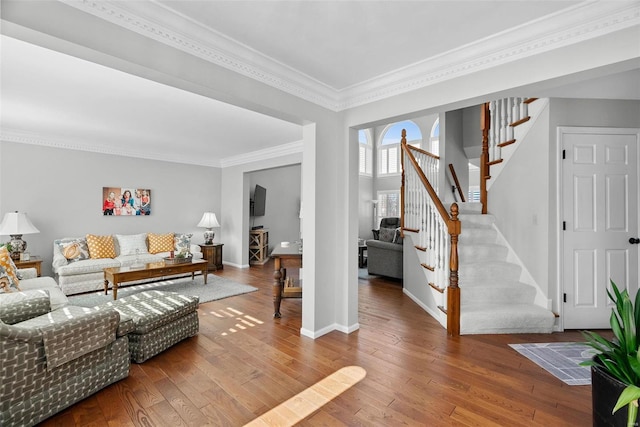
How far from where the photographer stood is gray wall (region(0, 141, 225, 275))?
4.89m

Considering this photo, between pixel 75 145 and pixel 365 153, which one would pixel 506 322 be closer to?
pixel 75 145

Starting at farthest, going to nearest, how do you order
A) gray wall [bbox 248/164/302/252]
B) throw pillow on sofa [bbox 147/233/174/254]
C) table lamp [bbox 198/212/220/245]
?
gray wall [bbox 248/164/302/252]
table lamp [bbox 198/212/220/245]
throw pillow on sofa [bbox 147/233/174/254]

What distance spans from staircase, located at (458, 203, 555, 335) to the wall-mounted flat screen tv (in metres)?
5.00

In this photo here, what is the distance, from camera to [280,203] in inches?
Answer: 341

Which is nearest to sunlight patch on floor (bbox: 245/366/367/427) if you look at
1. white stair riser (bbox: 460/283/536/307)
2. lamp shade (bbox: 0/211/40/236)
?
white stair riser (bbox: 460/283/536/307)

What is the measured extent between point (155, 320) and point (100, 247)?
3544 millimetres

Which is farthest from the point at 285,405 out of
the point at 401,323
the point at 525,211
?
the point at 525,211

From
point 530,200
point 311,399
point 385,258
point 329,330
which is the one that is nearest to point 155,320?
point 311,399

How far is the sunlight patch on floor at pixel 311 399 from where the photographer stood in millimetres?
1884

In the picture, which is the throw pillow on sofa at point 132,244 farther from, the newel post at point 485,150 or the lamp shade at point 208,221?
the newel post at point 485,150

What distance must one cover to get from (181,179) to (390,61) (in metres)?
5.68

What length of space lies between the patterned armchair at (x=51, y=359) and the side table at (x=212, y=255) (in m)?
4.08

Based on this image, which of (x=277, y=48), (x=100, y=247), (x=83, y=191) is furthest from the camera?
(x=83, y=191)

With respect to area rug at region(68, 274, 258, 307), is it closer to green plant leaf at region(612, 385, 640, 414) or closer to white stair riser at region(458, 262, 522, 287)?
white stair riser at region(458, 262, 522, 287)
